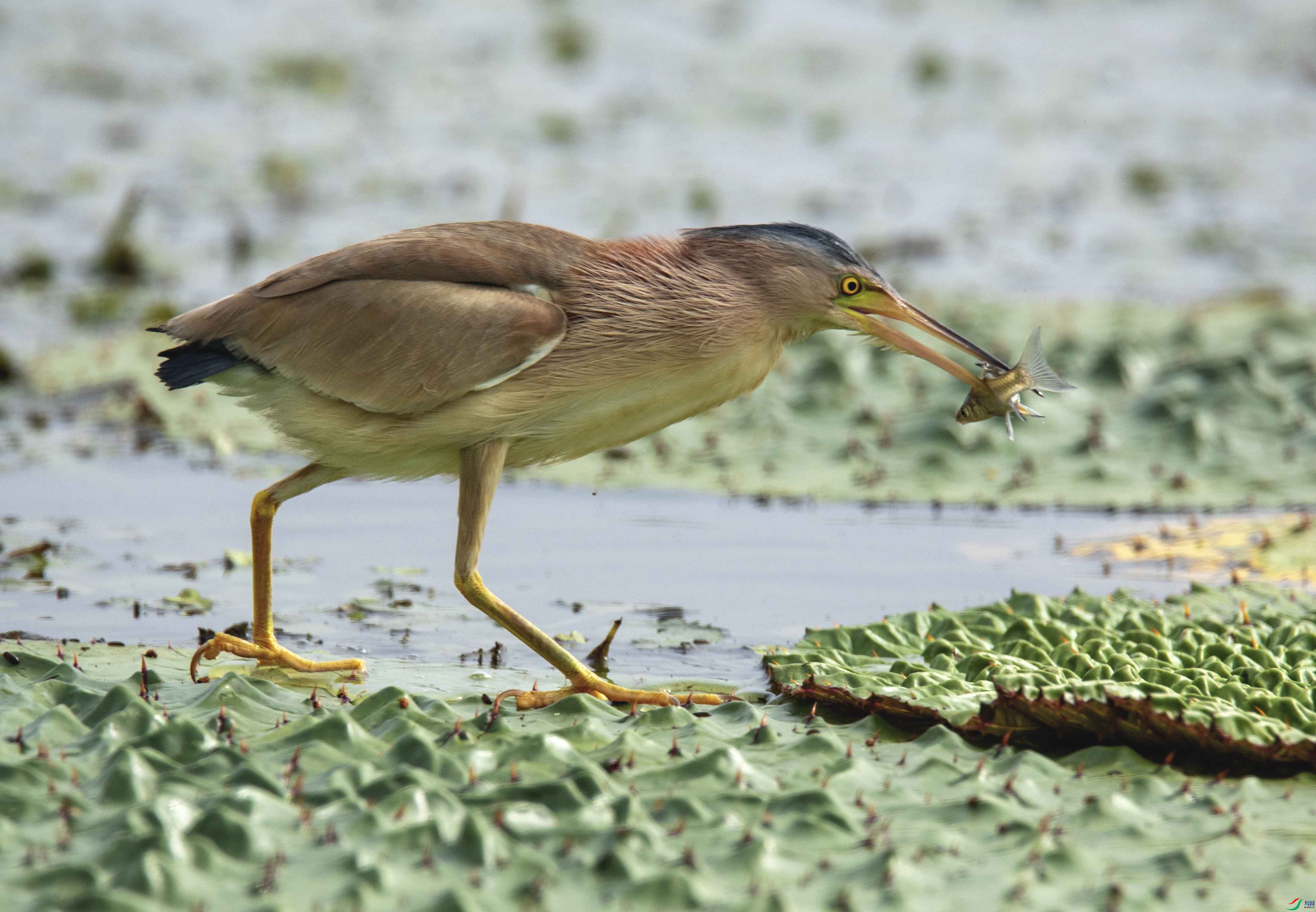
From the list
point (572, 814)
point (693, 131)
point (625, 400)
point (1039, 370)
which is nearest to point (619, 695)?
point (625, 400)

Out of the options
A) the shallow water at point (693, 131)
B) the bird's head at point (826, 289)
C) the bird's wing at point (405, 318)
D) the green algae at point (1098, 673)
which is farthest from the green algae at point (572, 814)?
the shallow water at point (693, 131)

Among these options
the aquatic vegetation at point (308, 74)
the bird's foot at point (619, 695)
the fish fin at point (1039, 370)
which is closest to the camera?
the bird's foot at point (619, 695)

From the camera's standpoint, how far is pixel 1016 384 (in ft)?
18.9

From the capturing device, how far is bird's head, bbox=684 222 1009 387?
18.8 ft

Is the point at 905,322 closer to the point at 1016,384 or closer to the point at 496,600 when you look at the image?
the point at 1016,384

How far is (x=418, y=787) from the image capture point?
14.1 ft

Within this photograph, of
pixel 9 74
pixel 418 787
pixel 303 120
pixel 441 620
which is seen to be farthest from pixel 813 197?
pixel 418 787

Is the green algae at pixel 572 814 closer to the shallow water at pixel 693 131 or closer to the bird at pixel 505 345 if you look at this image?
the bird at pixel 505 345

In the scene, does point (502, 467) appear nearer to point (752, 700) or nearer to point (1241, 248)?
point (752, 700)

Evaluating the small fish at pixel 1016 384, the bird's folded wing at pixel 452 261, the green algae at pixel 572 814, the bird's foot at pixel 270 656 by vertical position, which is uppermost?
the bird's folded wing at pixel 452 261

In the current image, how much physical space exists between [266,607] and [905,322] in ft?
8.37

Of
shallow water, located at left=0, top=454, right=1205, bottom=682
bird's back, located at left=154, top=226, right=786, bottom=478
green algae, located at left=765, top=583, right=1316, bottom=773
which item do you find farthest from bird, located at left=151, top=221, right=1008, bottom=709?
shallow water, located at left=0, top=454, right=1205, bottom=682

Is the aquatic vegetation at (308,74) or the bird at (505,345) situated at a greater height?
the aquatic vegetation at (308,74)

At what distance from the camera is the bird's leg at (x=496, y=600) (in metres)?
5.52
